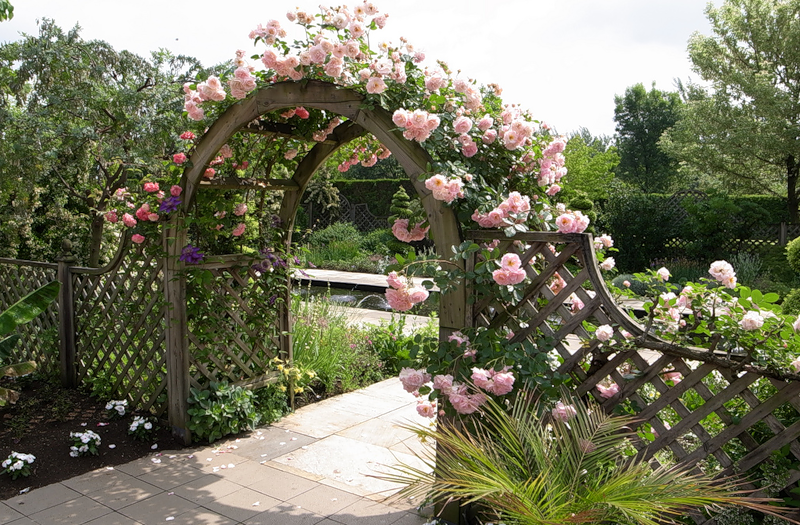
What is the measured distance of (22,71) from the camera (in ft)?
18.9

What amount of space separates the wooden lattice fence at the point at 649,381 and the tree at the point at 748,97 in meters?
15.5

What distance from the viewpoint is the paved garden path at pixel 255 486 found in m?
3.25

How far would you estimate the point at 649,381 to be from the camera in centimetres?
261

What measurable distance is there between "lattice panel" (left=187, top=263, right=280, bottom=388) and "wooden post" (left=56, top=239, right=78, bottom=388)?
57.4 inches

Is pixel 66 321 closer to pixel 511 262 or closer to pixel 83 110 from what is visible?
pixel 83 110

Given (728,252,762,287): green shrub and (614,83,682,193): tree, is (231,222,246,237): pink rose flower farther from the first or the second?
(614,83,682,193): tree

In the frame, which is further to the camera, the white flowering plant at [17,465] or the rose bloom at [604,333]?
the white flowering plant at [17,465]

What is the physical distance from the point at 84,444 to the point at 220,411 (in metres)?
0.87

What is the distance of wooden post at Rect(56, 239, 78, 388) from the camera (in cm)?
513

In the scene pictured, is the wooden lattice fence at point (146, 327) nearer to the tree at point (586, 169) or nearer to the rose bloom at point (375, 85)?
the rose bloom at point (375, 85)

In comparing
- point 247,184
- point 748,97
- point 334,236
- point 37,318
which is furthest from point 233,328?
point 748,97

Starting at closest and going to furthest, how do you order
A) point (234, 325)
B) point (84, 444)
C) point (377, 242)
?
point (84, 444) < point (234, 325) < point (377, 242)

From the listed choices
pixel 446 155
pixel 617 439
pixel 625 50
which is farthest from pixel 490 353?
pixel 625 50

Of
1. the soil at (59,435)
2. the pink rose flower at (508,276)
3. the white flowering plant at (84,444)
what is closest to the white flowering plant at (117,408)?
the soil at (59,435)
